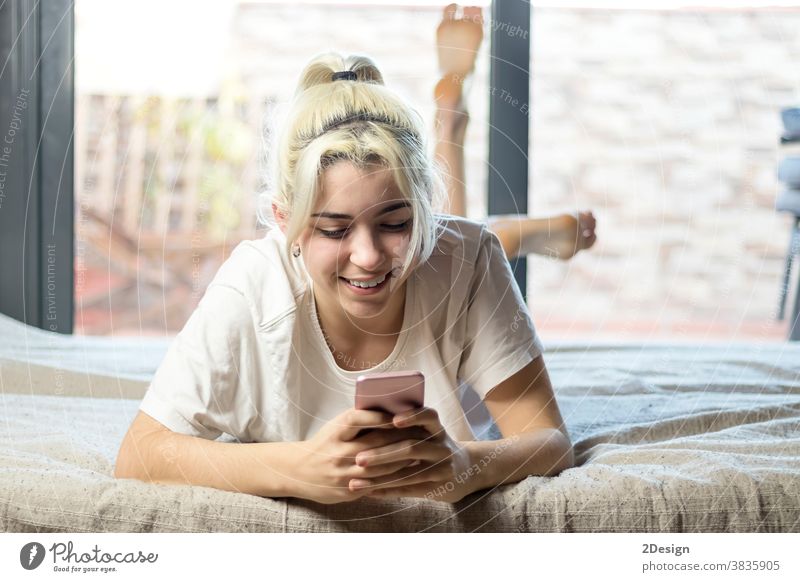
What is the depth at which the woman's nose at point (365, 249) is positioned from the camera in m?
0.72

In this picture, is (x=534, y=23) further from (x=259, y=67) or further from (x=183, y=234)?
(x=183, y=234)

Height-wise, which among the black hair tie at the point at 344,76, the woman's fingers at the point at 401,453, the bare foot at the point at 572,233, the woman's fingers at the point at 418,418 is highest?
the black hair tie at the point at 344,76

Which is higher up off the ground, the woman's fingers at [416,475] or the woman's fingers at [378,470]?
the woman's fingers at [378,470]

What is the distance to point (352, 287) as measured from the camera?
759mm

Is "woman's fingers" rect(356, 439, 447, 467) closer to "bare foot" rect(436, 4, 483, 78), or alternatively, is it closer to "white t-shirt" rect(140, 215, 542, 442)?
"white t-shirt" rect(140, 215, 542, 442)

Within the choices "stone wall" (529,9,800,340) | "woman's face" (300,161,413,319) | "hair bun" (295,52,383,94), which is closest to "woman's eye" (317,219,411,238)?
"woman's face" (300,161,413,319)

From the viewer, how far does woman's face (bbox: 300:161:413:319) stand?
2.34 feet

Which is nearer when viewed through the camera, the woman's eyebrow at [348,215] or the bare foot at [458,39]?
the woman's eyebrow at [348,215]

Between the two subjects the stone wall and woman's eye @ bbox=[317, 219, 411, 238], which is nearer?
woman's eye @ bbox=[317, 219, 411, 238]

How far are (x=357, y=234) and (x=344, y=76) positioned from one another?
143 mm
